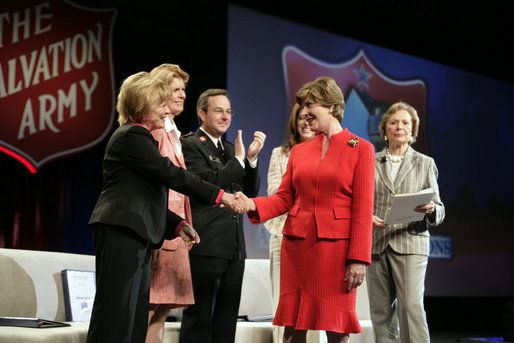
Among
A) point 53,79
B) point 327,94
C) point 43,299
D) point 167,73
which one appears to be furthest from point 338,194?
point 53,79

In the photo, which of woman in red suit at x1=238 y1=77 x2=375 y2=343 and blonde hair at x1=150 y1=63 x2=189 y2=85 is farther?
blonde hair at x1=150 y1=63 x2=189 y2=85

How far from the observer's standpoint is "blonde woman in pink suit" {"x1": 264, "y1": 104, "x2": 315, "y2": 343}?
332 cm

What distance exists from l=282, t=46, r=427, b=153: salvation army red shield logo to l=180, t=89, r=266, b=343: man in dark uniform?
9.12 feet

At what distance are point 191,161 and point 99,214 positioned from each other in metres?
0.98

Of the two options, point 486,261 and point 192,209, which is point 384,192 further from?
point 486,261

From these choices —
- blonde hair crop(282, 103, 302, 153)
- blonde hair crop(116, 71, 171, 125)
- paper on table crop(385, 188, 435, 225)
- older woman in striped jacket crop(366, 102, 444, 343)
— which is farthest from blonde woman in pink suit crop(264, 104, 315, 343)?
blonde hair crop(116, 71, 171, 125)

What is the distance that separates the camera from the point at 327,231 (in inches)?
93.2

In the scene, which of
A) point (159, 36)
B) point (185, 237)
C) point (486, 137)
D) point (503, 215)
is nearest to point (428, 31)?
point (486, 137)

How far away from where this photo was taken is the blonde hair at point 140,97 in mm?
2330

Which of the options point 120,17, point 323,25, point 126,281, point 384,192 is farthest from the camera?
point 323,25

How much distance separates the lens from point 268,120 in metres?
5.62

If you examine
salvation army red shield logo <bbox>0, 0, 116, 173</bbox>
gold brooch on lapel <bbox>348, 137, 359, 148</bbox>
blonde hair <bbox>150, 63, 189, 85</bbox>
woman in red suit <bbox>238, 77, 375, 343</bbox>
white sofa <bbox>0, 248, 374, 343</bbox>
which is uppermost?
salvation army red shield logo <bbox>0, 0, 116, 173</bbox>

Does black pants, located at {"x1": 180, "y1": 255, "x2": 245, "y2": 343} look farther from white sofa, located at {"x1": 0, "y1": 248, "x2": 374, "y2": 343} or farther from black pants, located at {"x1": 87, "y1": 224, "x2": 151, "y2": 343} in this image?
black pants, located at {"x1": 87, "y1": 224, "x2": 151, "y2": 343}

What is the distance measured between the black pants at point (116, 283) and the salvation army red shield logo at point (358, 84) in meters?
3.86
